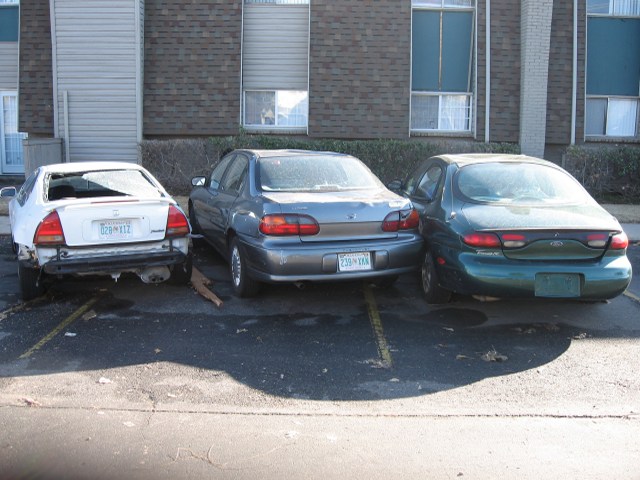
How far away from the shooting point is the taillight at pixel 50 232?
6492 millimetres

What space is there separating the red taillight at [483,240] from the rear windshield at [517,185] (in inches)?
27.2

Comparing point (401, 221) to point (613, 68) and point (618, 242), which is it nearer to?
point (618, 242)

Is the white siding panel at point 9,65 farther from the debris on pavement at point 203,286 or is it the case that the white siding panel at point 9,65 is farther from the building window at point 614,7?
the building window at point 614,7

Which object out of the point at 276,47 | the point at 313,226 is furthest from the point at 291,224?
the point at 276,47

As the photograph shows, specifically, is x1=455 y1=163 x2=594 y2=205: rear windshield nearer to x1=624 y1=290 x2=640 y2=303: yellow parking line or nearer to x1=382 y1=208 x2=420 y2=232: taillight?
x1=382 y1=208 x2=420 y2=232: taillight

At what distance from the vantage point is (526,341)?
237 inches

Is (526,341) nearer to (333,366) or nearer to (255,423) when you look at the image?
(333,366)

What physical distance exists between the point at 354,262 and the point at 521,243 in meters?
1.51

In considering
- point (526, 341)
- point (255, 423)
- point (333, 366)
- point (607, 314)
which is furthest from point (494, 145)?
point (255, 423)

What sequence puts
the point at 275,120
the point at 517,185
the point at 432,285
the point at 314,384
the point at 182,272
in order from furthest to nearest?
1. the point at 275,120
2. the point at 182,272
3. the point at 517,185
4. the point at 432,285
5. the point at 314,384

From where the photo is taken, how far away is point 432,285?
691cm

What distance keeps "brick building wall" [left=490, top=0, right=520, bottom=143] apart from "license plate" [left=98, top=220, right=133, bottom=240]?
10894mm

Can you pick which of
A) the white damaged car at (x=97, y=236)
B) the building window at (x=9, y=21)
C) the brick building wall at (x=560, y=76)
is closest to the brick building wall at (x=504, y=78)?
the brick building wall at (x=560, y=76)

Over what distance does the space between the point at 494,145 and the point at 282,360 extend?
10.9 metres
